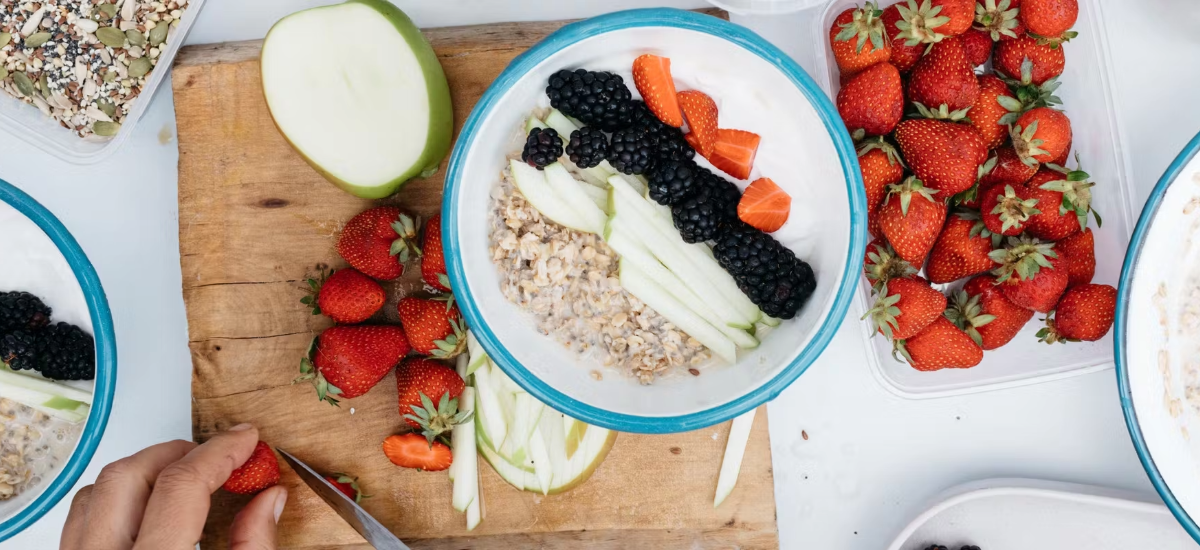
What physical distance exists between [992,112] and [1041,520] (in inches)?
29.0

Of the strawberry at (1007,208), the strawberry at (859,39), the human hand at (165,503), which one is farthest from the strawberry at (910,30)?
the human hand at (165,503)

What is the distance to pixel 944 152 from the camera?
3.86ft

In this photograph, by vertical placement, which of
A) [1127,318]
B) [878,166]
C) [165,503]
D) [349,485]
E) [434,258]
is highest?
[878,166]

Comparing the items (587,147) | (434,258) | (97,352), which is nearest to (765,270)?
(587,147)

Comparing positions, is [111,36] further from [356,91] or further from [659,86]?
[659,86]

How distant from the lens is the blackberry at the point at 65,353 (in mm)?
1300

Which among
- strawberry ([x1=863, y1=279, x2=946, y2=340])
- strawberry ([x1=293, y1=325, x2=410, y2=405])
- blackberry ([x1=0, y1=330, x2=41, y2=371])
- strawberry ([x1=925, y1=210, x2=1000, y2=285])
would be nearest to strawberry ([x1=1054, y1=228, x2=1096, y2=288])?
strawberry ([x1=925, y1=210, x2=1000, y2=285])

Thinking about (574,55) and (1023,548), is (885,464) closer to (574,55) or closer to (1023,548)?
(1023,548)

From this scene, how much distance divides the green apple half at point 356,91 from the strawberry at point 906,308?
2.54 ft

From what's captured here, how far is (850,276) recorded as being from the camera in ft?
3.64

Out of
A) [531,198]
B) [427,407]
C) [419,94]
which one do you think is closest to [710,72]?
[531,198]

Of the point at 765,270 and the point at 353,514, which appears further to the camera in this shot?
the point at 353,514

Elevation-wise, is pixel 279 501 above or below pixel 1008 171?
below

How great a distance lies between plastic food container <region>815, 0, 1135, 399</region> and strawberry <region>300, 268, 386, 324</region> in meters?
0.85
